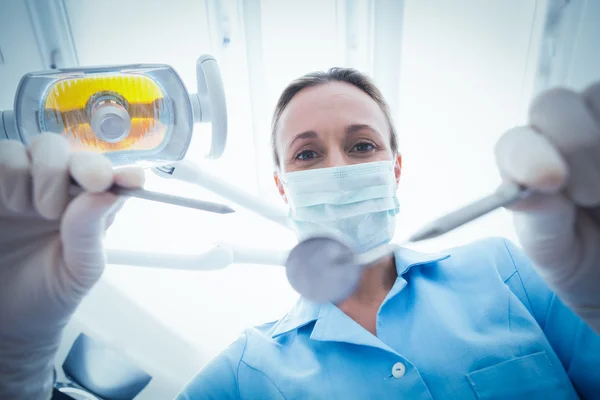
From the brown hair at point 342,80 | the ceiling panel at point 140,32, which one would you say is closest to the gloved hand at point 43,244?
the brown hair at point 342,80

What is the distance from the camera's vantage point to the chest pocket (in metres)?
0.75

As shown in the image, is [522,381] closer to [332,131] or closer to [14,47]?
[332,131]

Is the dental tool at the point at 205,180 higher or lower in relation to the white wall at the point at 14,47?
lower

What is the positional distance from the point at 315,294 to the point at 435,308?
0.33 metres

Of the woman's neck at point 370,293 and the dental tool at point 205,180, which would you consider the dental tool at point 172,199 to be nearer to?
the dental tool at point 205,180

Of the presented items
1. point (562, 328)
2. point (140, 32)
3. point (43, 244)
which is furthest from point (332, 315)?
point (140, 32)

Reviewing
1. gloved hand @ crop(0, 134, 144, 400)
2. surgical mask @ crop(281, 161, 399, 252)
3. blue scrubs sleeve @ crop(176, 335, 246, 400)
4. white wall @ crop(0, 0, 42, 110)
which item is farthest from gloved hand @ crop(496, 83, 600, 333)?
white wall @ crop(0, 0, 42, 110)

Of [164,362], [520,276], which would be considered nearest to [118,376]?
[164,362]

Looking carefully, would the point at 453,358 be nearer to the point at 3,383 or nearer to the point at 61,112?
the point at 3,383

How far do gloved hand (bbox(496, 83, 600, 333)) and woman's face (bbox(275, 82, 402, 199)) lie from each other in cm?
43

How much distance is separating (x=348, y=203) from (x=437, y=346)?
39cm

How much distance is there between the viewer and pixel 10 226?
2.12ft

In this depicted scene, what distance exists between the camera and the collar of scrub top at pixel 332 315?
87 centimetres

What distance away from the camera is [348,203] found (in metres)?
0.90
